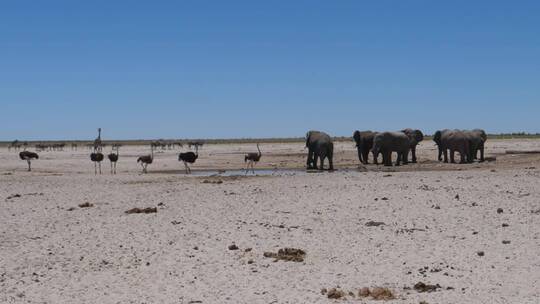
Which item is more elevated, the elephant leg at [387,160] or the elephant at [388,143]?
the elephant at [388,143]

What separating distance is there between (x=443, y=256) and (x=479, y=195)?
8.40 meters

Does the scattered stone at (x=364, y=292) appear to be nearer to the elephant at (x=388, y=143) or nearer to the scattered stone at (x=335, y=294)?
the scattered stone at (x=335, y=294)

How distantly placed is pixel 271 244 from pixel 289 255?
45.7 inches

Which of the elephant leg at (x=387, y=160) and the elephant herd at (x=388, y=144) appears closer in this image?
the elephant herd at (x=388, y=144)

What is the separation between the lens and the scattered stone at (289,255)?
1277 cm

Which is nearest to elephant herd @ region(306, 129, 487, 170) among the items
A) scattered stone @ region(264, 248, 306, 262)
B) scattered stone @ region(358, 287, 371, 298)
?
scattered stone @ region(264, 248, 306, 262)

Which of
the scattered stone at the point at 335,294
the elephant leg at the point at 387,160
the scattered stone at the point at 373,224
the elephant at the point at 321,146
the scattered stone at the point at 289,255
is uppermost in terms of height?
the elephant at the point at 321,146

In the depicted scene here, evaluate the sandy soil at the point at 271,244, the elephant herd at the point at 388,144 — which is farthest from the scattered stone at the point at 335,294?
the elephant herd at the point at 388,144

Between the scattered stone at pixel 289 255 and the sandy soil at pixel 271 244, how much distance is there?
0.55 ft

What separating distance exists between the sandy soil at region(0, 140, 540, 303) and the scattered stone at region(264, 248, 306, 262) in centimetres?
17

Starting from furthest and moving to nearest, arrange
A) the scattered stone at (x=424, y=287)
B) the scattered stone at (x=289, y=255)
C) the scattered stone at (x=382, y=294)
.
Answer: the scattered stone at (x=289, y=255) → the scattered stone at (x=424, y=287) → the scattered stone at (x=382, y=294)

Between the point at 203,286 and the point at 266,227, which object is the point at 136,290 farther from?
the point at 266,227

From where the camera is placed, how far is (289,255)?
1303cm

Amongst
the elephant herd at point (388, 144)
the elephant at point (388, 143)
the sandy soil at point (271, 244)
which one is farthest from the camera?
the elephant at point (388, 143)
